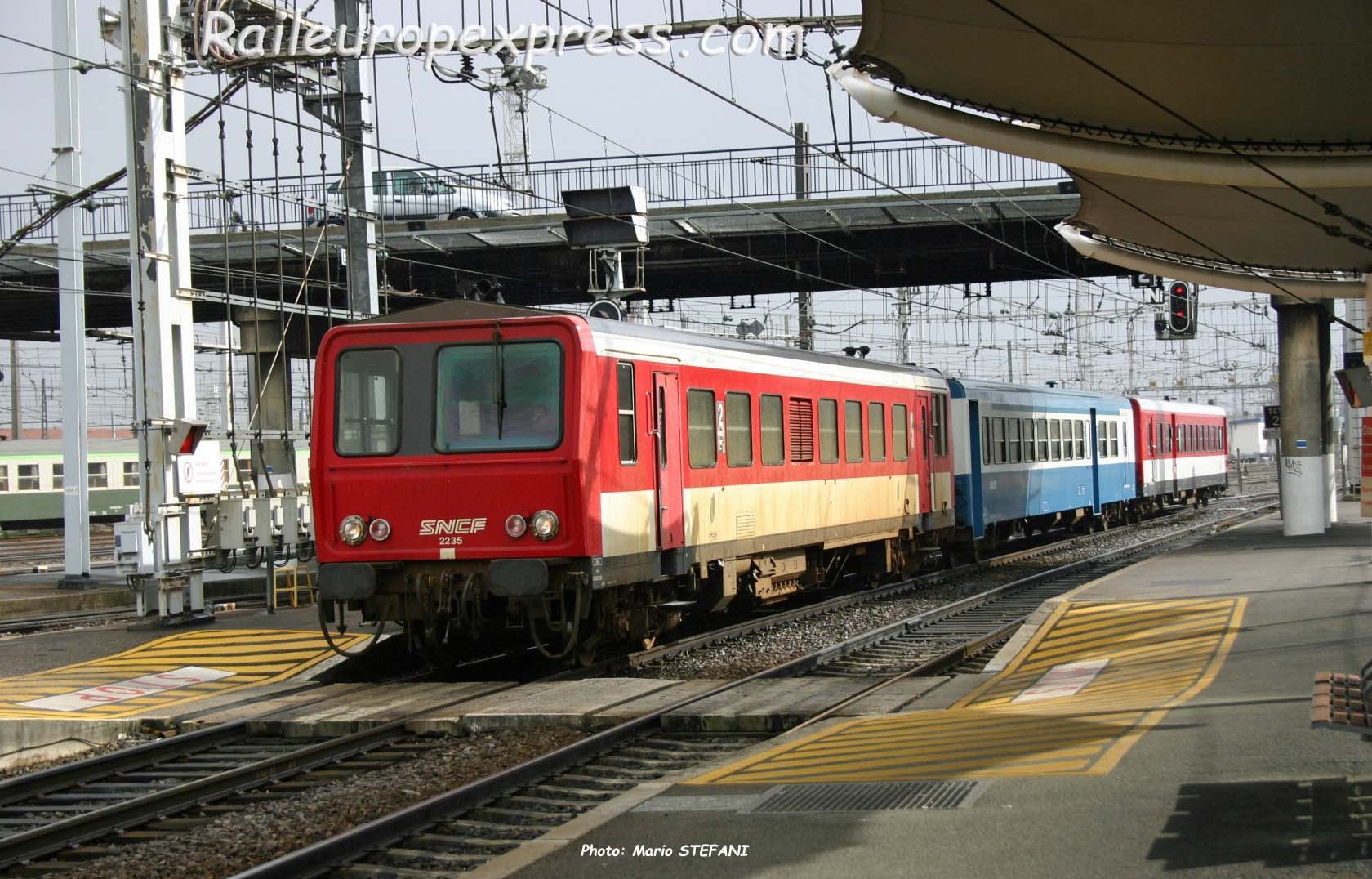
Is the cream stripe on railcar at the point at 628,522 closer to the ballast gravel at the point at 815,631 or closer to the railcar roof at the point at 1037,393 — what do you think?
the ballast gravel at the point at 815,631

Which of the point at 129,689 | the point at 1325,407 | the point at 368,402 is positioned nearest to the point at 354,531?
the point at 368,402

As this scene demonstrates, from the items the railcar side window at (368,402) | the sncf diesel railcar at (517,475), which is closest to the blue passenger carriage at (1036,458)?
the sncf diesel railcar at (517,475)

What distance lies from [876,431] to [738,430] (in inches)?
179

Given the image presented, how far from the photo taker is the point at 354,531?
12648 millimetres

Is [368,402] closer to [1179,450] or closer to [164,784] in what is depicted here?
[164,784]

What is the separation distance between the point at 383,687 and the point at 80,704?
238 centimetres

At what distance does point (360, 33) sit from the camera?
58.3ft

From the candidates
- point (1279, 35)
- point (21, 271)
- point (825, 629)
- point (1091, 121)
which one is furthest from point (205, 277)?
point (1279, 35)

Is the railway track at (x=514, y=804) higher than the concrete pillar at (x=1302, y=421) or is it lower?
lower

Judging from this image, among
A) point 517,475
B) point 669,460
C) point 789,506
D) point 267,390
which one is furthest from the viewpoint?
point 267,390

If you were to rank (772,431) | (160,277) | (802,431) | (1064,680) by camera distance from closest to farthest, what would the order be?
(1064,680) < (772,431) < (802,431) < (160,277)

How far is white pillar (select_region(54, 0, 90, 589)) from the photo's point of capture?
24266mm

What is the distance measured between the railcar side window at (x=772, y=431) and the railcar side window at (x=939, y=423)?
19.9 ft

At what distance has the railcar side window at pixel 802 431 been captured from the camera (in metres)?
16.6
